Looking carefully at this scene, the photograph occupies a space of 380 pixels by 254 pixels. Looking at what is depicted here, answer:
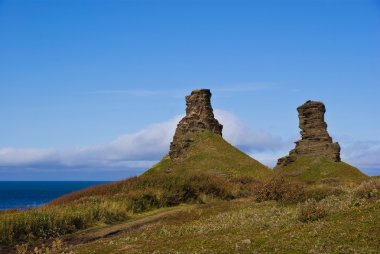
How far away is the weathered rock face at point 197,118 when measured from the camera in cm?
8200

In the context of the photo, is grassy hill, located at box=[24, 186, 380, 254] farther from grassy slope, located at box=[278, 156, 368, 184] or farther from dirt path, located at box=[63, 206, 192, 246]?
grassy slope, located at box=[278, 156, 368, 184]

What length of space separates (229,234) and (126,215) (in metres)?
17.8

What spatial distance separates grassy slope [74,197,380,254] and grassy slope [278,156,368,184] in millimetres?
42078

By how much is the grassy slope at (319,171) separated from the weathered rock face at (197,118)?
15.6 meters

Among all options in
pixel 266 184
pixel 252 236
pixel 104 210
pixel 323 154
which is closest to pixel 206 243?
pixel 252 236

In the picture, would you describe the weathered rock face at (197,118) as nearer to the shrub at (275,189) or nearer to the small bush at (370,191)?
the shrub at (275,189)

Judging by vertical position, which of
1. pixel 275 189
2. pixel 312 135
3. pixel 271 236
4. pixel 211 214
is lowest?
pixel 271 236

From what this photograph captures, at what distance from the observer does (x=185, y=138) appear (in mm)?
79625

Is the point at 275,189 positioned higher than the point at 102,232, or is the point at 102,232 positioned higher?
the point at 275,189

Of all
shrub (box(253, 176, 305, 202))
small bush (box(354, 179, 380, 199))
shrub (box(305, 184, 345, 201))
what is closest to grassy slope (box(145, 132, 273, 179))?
shrub (box(253, 176, 305, 202))

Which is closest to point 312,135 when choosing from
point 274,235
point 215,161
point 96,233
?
point 215,161

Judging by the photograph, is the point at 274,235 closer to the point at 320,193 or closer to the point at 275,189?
the point at 320,193

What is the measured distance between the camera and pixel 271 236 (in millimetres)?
17953

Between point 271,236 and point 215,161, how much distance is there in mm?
54688
